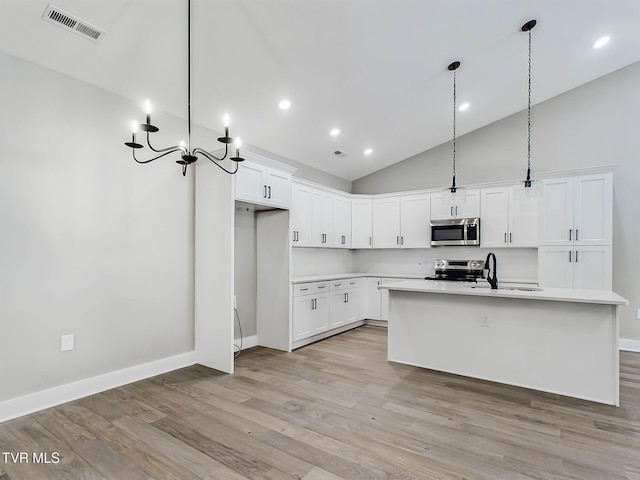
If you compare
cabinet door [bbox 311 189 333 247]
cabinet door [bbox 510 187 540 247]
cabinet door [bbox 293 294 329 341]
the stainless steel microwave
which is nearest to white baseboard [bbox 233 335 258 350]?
cabinet door [bbox 293 294 329 341]

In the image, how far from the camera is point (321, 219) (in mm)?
5605

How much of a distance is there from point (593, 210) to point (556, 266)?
2.85 ft

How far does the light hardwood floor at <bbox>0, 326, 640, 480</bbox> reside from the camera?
2.05m

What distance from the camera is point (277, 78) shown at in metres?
3.63

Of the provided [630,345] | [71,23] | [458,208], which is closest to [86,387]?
[71,23]

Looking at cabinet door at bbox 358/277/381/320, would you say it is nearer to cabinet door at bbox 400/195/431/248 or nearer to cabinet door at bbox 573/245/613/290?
cabinet door at bbox 400/195/431/248

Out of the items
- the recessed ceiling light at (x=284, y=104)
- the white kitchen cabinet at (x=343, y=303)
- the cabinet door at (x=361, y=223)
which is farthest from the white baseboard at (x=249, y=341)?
the recessed ceiling light at (x=284, y=104)

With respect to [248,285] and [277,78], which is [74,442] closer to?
[248,285]

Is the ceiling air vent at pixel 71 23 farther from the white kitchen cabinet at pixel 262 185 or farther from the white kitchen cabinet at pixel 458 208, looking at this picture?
the white kitchen cabinet at pixel 458 208

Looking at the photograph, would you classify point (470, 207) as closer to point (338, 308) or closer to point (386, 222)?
point (386, 222)

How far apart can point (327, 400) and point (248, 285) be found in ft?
7.10

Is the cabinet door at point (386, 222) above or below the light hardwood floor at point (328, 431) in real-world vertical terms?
above

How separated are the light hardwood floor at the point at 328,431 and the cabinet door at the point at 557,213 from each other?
1899 millimetres

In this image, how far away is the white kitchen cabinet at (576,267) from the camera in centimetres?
449
